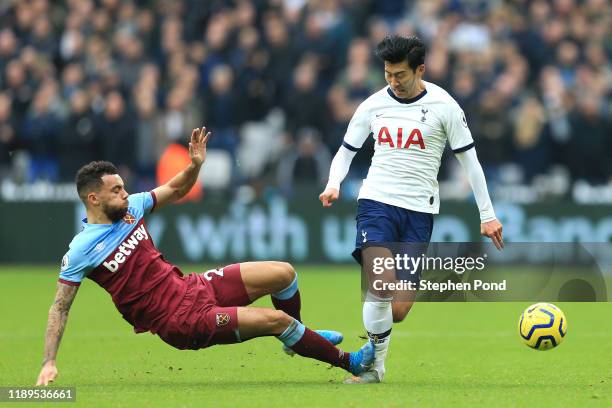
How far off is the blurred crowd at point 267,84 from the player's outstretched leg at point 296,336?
1089 cm

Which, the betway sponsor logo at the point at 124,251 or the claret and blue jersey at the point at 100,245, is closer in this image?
the claret and blue jersey at the point at 100,245

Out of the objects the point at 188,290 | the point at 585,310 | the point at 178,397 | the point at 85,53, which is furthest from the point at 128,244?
the point at 85,53

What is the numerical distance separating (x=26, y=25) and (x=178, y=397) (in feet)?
49.1

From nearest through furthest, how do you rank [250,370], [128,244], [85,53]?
1. [128,244]
2. [250,370]
3. [85,53]

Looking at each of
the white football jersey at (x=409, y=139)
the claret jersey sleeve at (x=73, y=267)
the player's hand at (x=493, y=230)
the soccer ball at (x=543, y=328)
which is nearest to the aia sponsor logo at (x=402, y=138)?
the white football jersey at (x=409, y=139)

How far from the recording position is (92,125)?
20156mm

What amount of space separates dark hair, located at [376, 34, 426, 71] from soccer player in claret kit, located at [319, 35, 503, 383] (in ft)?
0.03

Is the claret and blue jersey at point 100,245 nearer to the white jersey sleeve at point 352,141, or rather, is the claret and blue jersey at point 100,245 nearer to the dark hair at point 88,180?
the dark hair at point 88,180

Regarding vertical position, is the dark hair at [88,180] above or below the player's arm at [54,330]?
above

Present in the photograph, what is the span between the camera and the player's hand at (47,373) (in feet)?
27.1

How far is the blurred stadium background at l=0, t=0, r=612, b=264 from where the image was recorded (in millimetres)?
19844

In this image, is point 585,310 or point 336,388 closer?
point 336,388

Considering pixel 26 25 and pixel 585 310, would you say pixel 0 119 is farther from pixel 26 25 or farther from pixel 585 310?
pixel 585 310

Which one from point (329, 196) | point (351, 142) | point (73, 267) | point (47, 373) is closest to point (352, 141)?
point (351, 142)
